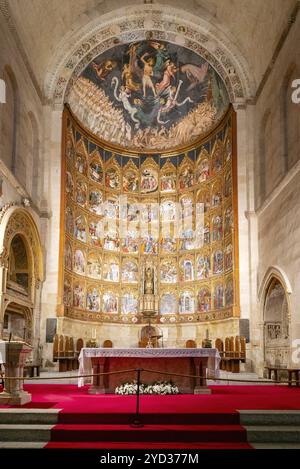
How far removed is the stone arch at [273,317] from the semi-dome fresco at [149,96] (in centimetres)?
927

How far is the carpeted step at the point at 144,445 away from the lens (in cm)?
763

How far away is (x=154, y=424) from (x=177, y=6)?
68.0ft

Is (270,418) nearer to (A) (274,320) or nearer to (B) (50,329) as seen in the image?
(A) (274,320)

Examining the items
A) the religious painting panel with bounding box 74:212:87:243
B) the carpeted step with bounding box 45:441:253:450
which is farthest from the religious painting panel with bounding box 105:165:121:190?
the carpeted step with bounding box 45:441:253:450

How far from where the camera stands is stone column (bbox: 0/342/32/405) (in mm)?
10148

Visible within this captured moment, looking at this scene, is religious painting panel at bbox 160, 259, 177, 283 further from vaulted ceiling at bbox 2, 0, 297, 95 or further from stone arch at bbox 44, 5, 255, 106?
vaulted ceiling at bbox 2, 0, 297, 95

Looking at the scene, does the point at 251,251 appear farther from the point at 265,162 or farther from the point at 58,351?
the point at 58,351

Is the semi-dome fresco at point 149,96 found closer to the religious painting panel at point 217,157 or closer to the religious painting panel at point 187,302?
the religious painting panel at point 217,157

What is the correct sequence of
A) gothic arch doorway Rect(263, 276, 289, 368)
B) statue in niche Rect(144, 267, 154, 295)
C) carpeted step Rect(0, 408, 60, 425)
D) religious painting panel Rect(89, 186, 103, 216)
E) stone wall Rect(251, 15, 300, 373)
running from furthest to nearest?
1. statue in niche Rect(144, 267, 154, 295)
2. religious painting panel Rect(89, 186, 103, 216)
3. gothic arch doorway Rect(263, 276, 289, 368)
4. stone wall Rect(251, 15, 300, 373)
5. carpeted step Rect(0, 408, 60, 425)

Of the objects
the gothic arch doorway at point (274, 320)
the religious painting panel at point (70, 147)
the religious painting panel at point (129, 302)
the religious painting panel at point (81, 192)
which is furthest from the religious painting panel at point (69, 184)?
the gothic arch doorway at point (274, 320)

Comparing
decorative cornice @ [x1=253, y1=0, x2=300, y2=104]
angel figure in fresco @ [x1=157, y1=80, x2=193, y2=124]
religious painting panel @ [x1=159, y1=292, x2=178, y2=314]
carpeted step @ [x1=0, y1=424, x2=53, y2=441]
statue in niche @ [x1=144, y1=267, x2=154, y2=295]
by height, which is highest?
angel figure in fresco @ [x1=157, y1=80, x2=193, y2=124]

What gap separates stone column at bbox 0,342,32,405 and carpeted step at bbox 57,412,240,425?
1810mm

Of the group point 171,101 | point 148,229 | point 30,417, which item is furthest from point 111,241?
point 30,417

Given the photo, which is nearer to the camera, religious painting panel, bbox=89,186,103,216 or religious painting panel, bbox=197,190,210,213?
religious painting panel, bbox=197,190,210,213
